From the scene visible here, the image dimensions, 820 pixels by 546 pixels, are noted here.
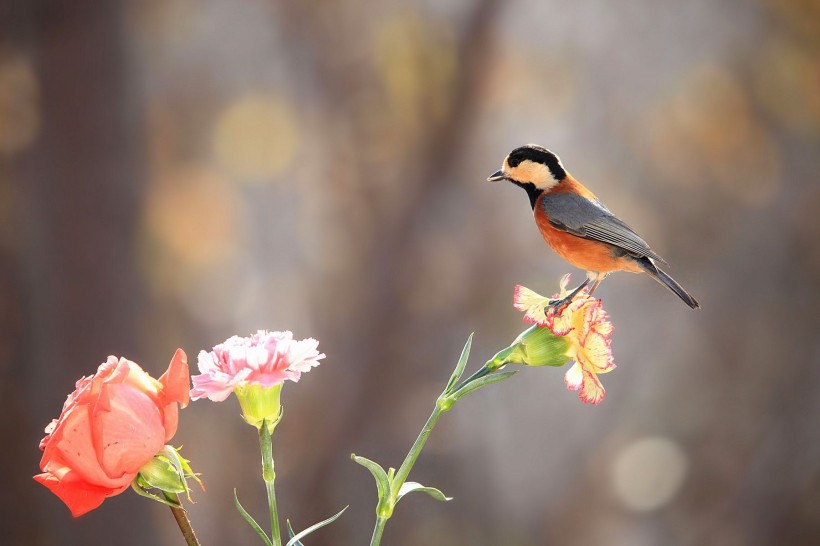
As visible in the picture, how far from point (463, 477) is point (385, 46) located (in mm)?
1830

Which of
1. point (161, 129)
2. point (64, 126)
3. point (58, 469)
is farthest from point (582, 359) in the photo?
point (161, 129)

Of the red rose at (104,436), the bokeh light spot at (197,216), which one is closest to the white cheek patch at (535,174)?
the red rose at (104,436)

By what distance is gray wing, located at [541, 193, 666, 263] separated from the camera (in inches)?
42.1

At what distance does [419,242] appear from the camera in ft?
11.3

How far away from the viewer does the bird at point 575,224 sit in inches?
41.1

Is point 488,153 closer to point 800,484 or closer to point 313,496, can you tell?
point 313,496

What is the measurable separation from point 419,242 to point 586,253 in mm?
2388

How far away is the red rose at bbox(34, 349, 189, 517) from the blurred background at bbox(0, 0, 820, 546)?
2390mm

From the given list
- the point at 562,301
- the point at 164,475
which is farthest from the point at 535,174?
the point at 164,475

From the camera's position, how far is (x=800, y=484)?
12.8 feet

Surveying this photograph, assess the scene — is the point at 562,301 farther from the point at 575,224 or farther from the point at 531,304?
the point at 575,224

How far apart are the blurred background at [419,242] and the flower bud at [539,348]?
243 cm

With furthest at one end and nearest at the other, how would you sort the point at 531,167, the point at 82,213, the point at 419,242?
the point at 419,242 → the point at 82,213 → the point at 531,167

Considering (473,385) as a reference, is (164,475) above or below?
below
